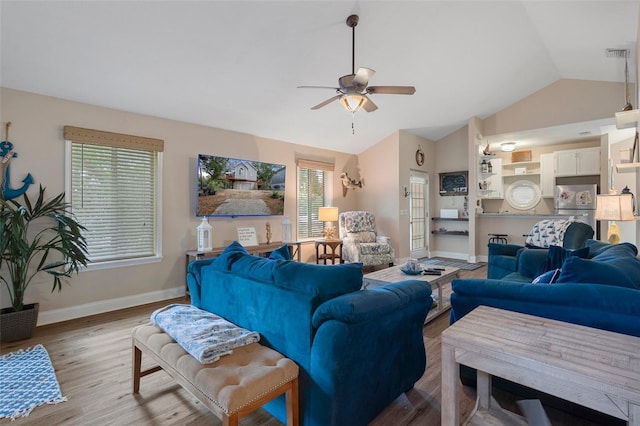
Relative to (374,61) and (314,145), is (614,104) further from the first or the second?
(314,145)

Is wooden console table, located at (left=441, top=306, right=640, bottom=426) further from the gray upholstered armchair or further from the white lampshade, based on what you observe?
the white lampshade

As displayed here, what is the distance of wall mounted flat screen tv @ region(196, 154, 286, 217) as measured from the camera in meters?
4.50

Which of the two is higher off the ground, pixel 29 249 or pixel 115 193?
pixel 115 193

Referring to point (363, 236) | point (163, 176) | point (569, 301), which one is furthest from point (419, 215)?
point (569, 301)

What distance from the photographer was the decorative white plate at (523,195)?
23.2 feet

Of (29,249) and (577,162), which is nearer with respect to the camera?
(29,249)

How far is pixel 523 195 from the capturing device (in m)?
7.21

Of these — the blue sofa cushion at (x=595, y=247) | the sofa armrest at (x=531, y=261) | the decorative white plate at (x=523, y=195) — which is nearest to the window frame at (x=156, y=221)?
the sofa armrest at (x=531, y=261)

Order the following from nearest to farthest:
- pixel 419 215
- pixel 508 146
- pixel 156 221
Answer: pixel 156 221, pixel 508 146, pixel 419 215

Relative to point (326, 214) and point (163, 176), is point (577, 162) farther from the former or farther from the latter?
point (163, 176)

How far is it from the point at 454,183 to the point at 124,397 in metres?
7.27

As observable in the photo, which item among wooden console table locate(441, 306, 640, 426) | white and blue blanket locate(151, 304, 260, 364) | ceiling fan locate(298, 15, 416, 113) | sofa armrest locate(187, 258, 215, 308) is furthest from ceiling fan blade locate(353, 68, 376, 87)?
white and blue blanket locate(151, 304, 260, 364)

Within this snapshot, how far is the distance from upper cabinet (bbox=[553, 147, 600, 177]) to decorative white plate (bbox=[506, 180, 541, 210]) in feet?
1.90

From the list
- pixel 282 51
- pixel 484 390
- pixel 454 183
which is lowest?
pixel 484 390
